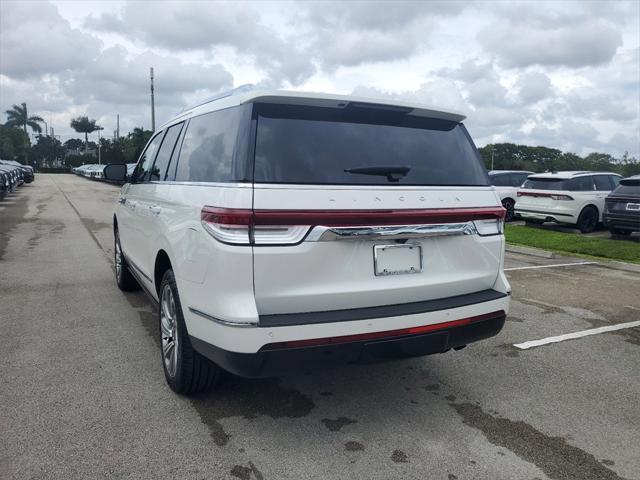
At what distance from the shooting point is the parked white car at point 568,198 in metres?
13.7

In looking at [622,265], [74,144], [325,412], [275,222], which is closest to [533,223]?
[622,265]

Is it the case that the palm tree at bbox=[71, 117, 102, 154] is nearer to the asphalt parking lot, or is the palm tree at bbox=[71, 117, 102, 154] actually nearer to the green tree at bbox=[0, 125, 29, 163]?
the green tree at bbox=[0, 125, 29, 163]

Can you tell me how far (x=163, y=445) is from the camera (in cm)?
303

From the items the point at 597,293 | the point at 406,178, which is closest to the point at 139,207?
the point at 406,178

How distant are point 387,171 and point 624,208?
10545 millimetres

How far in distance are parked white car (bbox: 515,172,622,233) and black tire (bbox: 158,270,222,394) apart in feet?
40.0

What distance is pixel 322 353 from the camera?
9.46ft

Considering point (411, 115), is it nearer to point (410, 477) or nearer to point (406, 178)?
point (406, 178)

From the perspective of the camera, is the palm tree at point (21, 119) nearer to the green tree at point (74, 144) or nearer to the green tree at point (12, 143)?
the green tree at point (12, 143)

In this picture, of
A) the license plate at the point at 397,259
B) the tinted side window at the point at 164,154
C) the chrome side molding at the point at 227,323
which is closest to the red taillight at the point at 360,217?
the license plate at the point at 397,259

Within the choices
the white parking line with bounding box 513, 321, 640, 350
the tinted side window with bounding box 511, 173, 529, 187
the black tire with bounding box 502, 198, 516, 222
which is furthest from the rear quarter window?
the tinted side window with bounding box 511, 173, 529, 187

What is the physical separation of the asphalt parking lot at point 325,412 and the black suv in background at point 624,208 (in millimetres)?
7083

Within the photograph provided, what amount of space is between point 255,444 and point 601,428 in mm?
2051

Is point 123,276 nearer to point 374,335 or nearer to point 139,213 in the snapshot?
point 139,213
